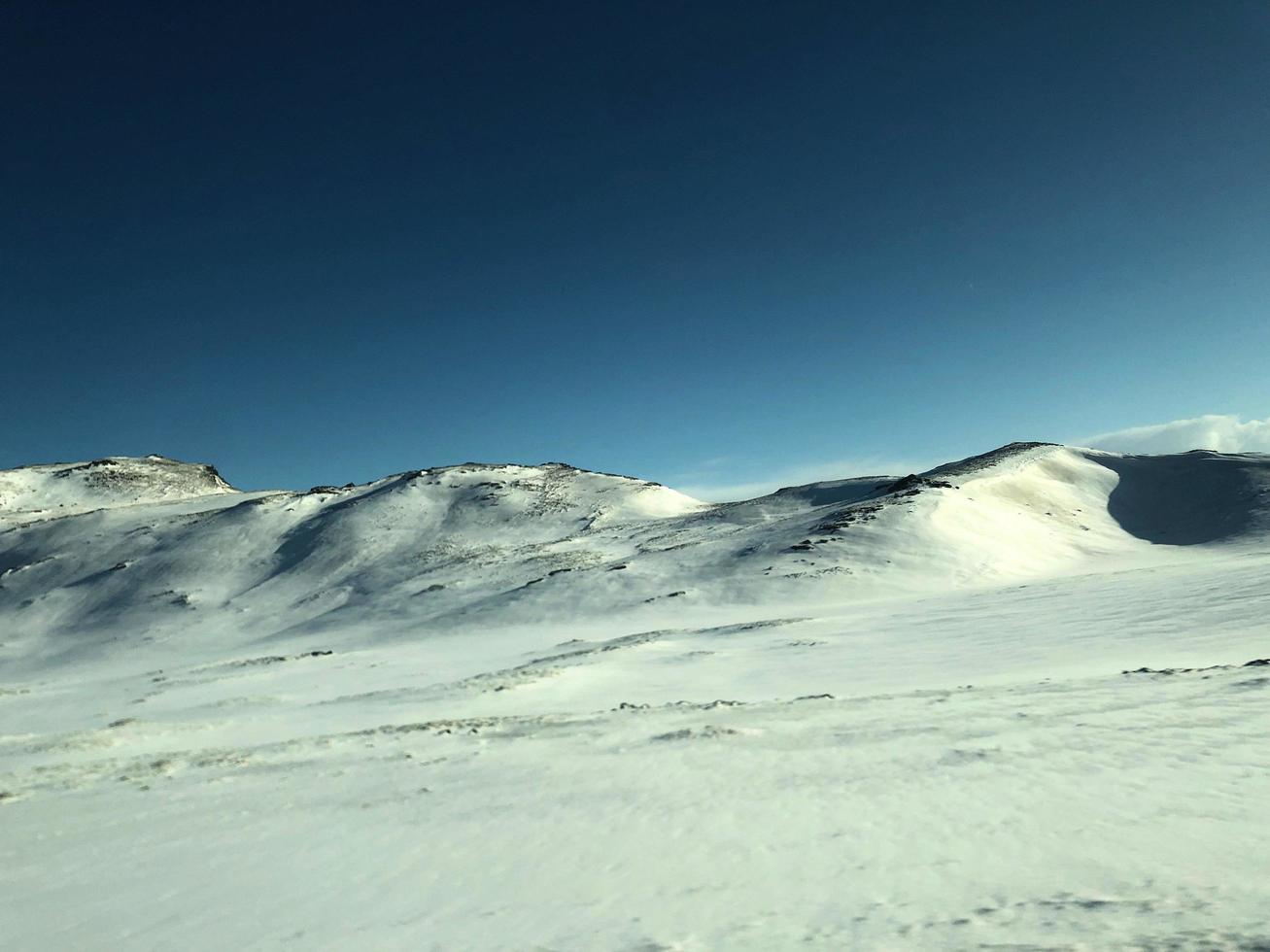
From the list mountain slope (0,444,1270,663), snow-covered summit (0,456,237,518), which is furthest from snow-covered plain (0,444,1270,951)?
snow-covered summit (0,456,237,518)

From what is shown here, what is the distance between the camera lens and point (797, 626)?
2331 cm

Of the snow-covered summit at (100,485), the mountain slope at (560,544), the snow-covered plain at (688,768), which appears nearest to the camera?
the snow-covered plain at (688,768)

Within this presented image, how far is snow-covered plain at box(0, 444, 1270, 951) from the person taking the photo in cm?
555

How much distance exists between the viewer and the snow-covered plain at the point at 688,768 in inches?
219

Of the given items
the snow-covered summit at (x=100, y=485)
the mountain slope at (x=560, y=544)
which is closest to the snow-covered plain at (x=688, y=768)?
the mountain slope at (x=560, y=544)

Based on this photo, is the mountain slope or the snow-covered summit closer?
the mountain slope

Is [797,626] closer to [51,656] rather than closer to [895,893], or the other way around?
[895,893]

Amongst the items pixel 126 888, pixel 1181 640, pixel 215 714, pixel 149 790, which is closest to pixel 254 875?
pixel 126 888

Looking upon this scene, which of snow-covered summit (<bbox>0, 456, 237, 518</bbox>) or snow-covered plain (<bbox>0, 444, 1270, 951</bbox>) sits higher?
snow-covered summit (<bbox>0, 456, 237, 518</bbox>)

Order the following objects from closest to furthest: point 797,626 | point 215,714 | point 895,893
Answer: point 895,893 → point 215,714 → point 797,626

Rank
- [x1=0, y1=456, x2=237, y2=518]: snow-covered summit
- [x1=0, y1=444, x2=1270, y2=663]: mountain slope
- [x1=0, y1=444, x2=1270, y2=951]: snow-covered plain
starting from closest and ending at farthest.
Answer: [x1=0, y1=444, x2=1270, y2=951]: snow-covered plain → [x1=0, y1=444, x2=1270, y2=663]: mountain slope → [x1=0, y1=456, x2=237, y2=518]: snow-covered summit

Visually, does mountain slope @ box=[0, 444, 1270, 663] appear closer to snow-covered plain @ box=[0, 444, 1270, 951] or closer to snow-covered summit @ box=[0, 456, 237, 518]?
snow-covered plain @ box=[0, 444, 1270, 951]

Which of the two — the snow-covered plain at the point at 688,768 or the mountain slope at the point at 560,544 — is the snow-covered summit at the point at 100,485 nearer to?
the mountain slope at the point at 560,544

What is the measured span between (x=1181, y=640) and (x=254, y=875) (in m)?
17.4
